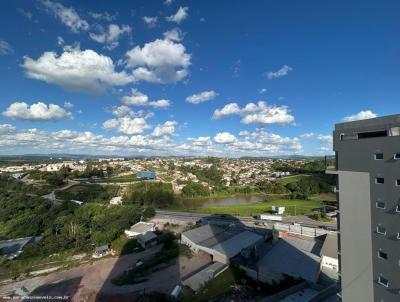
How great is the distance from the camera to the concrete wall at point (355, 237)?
1128 centimetres

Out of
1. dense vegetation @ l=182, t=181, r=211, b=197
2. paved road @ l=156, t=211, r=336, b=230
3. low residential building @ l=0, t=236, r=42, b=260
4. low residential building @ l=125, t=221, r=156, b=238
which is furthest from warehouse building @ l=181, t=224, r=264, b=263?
dense vegetation @ l=182, t=181, r=211, b=197

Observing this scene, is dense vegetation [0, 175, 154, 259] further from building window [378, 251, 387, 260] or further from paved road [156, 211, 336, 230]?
building window [378, 251, 387, 260]

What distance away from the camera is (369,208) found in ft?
36.4

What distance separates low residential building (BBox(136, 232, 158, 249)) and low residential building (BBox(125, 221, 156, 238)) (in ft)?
5.87

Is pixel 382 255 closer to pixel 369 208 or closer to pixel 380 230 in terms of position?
pixel 380 230

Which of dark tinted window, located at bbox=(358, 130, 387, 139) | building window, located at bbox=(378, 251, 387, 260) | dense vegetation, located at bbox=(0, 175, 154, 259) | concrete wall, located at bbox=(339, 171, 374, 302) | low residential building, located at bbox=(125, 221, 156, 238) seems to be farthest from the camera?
low residential building, located at bbox=(125, 221, 156, 238)

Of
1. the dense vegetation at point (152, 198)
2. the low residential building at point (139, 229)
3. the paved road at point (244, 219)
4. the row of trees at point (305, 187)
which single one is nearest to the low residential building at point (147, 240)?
the low residential building at point (139, 229)

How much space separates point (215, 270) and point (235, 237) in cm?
832

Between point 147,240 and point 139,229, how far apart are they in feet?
19.6

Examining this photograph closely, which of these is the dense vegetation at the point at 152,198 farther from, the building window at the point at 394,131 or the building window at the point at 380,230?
the building window at the point at 394,131

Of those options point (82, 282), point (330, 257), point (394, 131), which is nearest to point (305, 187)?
point (330, 257)

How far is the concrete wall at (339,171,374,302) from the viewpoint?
11.3 metres

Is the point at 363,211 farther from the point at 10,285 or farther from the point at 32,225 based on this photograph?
the point at 32,225

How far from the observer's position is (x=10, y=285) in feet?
89.2
